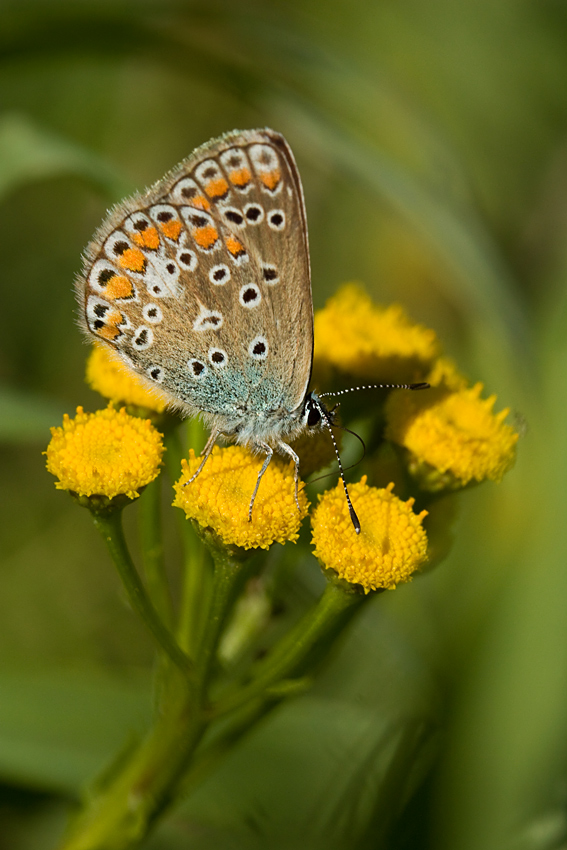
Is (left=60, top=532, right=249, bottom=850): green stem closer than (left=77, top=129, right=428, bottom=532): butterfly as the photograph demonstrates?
Yes

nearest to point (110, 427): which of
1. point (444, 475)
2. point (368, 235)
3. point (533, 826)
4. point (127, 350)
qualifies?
point (127, 350)

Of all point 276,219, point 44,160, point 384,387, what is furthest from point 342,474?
point 44,160

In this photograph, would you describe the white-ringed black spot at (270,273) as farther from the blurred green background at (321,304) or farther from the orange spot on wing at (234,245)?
the blurred green background at (321,304)

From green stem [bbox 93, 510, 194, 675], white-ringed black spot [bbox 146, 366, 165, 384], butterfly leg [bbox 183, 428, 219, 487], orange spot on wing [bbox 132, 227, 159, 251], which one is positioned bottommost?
green stem [bbox 93, 510, 194, 675]

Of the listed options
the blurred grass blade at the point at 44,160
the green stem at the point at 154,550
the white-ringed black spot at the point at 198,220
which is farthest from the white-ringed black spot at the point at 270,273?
the blurred grass blade at the point at 44,160

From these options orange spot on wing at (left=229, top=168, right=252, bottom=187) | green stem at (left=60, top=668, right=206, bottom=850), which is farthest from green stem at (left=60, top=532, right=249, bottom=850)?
orange spot on wing at (left=229, top=168, right=252, bottom=187)

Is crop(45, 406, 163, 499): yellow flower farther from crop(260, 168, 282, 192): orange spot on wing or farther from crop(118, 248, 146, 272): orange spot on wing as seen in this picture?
crop(260, 168, 282, 192): orange spot on wing

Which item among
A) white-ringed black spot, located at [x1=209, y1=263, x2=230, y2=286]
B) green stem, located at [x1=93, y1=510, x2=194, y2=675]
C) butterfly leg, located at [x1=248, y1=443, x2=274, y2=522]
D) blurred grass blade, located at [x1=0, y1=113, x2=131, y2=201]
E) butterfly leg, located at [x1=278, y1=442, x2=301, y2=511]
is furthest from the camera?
blurred grass blade, located at [x1=0, y1=113, x2=131, y2=201]

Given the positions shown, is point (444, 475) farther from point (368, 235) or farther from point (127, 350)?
point (368, 235)
